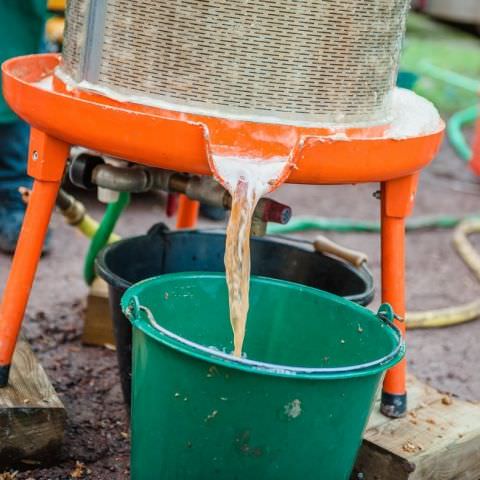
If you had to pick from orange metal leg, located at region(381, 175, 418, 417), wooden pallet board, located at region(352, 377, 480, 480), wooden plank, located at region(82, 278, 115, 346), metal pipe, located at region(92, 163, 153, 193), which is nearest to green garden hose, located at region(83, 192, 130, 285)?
wooden plank, located at region(82, 278, 115, 346)

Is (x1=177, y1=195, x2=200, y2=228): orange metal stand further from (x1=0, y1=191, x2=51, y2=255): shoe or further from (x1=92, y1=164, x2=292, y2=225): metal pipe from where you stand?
(x1=0, y1=191, x2=51, y2=255): shoe

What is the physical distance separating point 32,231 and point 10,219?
1.22 m

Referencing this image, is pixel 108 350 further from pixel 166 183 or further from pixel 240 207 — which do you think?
pixel 240 207

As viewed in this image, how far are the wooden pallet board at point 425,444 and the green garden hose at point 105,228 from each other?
80cm

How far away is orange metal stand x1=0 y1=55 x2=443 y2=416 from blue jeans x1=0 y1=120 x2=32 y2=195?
1.05 m

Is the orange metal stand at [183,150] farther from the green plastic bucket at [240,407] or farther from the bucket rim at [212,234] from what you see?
the green plastic bucket at [240,407]

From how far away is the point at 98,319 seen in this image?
2.31 metres

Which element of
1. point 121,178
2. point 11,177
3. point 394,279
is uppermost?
point 121,178

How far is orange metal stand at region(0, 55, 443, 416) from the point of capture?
1.55 metres

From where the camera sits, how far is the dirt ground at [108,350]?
6.25ft

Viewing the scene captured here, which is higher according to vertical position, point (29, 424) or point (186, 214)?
point (186, 214)

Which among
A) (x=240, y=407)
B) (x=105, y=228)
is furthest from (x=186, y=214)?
(x=240, y=407)

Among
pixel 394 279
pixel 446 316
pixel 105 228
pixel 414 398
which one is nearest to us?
pixel 394 279

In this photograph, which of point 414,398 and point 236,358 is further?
point 414,398
